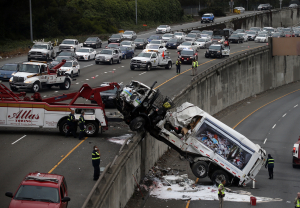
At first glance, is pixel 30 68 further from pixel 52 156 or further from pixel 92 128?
pixel 52 156

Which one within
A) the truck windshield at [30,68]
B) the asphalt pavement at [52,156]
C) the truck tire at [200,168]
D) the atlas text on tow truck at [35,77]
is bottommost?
the truck tire at [200,168]

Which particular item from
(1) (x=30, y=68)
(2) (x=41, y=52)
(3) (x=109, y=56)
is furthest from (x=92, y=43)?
(1) (x=30, y=68)

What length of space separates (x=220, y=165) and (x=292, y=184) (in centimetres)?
544

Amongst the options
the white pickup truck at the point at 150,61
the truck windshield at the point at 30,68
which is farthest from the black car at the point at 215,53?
the truck windshield at the point at 30,68

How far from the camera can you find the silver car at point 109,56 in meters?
48.0

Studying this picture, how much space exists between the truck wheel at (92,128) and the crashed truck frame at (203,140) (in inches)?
76.6

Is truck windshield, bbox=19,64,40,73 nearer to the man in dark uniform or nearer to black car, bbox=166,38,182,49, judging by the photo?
the man in dark uniform

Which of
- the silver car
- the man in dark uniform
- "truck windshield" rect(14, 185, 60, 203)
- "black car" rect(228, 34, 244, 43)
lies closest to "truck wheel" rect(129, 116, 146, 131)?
the man in dark uniform

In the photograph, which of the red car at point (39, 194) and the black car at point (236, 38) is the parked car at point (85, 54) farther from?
the red car at point (39, 194)

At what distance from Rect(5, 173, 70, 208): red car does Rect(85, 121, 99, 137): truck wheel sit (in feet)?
31.0

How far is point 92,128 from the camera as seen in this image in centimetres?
2272

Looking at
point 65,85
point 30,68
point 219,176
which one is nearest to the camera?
point 219,176

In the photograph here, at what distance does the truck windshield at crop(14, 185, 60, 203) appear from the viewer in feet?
41.0

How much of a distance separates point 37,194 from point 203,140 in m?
10.9
